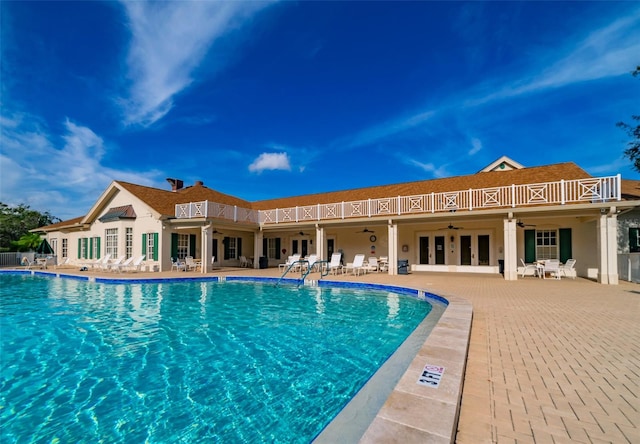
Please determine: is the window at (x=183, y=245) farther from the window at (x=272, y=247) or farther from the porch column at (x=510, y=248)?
the porch column at (x=510, y=248)

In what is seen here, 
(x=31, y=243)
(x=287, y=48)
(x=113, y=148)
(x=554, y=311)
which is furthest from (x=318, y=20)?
(x=31, y=243)

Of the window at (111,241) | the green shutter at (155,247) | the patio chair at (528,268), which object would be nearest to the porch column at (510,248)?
the patio chair at (528,268)

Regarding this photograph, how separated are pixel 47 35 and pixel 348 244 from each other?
640 inches

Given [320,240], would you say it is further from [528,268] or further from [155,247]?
[528,268]

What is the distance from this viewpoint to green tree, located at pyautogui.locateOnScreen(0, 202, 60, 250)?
29.9 metres

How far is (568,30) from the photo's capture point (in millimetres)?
10211

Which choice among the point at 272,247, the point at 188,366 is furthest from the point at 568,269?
the point at 272,247

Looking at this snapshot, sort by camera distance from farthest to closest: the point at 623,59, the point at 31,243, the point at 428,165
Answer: the point at 428,165 → the point at 31,243 → the point at 623,59

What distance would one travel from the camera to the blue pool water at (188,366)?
2.89 metres

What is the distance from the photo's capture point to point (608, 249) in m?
10.8

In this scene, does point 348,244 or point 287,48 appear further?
point 348,244

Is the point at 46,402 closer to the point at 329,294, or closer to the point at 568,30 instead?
the point at 329,294

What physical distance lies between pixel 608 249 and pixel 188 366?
45.9 ft

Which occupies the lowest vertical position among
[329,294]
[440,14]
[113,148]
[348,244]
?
[329,294]
